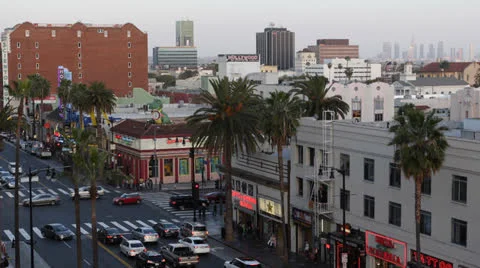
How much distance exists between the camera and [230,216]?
6612 cm

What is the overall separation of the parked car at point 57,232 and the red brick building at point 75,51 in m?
130

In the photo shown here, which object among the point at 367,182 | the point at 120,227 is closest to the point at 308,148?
the point at 367,182

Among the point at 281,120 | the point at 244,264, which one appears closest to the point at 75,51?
the point at 281,120

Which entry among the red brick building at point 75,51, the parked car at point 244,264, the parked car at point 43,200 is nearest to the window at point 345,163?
the parked car at point 244,264

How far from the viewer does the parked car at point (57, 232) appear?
66.1 metres

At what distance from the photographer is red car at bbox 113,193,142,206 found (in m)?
84.6

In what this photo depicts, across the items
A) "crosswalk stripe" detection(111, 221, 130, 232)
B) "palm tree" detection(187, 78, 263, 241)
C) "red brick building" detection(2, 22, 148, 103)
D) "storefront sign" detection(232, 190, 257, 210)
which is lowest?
"crosswalk stripe" detection(111, 221, 130, 232)

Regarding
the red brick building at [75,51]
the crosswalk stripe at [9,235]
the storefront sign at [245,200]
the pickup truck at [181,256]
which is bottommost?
the crosswalk stripe at [9,235]

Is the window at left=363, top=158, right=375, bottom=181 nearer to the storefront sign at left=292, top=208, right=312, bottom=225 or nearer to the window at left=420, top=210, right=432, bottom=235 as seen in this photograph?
the window at left=420, top=210, right=432, bottom=235

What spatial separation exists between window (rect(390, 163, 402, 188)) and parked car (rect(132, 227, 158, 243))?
73.9ft

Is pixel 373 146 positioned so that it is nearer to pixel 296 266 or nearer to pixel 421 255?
pixel 421 255

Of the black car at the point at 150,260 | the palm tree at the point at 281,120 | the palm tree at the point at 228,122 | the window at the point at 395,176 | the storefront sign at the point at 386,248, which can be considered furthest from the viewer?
the palm tree at the point at 228,122

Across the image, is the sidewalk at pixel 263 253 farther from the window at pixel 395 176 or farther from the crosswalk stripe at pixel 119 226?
the window at pixel 395 176

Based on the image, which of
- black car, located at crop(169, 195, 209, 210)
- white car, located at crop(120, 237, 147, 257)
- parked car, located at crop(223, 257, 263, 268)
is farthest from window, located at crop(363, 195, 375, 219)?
black car, located at crop(169, 195, 209, 210)
